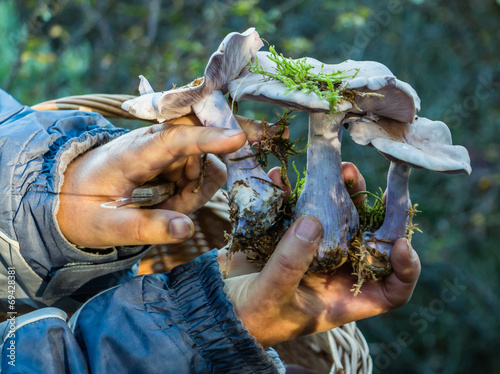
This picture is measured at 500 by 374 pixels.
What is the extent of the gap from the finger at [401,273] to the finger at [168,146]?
0.43 metres

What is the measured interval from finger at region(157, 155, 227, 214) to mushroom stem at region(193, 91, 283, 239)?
0.30m

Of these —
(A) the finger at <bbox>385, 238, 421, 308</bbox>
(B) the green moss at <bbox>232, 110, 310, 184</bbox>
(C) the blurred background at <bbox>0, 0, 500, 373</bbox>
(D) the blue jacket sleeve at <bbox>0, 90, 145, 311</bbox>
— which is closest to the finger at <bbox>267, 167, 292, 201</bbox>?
(B) the green moss at <bbox>232, 110, 310, 184</bbox>

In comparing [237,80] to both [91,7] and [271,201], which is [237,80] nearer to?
[271,201]

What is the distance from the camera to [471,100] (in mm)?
2799

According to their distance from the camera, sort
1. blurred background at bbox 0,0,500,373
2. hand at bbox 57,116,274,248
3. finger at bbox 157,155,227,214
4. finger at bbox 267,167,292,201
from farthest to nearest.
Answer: blurred background at bbox 0,0,500,373 → finger at bbox 157,155,227,214 → finger at bbox 267,167,292,201 → hand at bbox 57,116,274,248

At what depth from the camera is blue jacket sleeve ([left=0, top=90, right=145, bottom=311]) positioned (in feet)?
3.78

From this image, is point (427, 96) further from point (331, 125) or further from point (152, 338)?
point (152, 338)

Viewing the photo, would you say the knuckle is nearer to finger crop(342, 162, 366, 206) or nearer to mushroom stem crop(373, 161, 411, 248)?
mushroom stem crop(373, 161, 411, 248)

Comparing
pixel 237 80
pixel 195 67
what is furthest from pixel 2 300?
pixel 195 67

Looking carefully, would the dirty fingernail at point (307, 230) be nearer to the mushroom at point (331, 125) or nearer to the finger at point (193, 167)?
the mushroom at point (331, 125)

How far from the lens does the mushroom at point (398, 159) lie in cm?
90

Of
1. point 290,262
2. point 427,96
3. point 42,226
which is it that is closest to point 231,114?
point 290,262

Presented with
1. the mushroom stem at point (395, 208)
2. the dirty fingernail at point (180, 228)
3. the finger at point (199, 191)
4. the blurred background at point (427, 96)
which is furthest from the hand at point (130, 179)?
the blurred background at point (427, 96)

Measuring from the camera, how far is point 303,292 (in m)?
1.07
